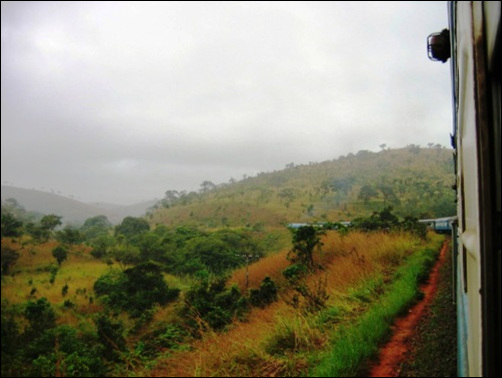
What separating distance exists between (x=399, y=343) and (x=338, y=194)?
4938 centimetres

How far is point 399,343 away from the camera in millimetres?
4035

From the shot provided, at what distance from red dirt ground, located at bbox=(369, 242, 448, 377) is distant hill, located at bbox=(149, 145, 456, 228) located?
26.0 metres

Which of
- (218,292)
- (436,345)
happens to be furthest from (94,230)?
(436,345)

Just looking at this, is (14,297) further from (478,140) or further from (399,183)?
(399,183)

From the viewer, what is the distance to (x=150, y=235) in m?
28.8

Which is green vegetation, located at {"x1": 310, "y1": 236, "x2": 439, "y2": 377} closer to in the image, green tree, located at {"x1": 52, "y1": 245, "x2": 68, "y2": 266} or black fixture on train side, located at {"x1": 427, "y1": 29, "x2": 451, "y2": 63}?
black fixture on train side, located at {"x1": 427, "y1": 29, "x2": 451, "y2": 63}

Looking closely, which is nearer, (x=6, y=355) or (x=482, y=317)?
(x=482, y=317)

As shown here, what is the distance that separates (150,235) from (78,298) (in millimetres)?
9360

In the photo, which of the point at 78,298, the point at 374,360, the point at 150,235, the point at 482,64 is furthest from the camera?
the point at 150,235

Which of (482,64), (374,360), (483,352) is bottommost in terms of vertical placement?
(374,360)

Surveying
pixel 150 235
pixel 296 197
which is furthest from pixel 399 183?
pixel 150 235

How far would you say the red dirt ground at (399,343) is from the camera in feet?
11.2

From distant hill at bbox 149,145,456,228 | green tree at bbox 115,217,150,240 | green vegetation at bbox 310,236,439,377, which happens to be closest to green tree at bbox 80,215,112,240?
green tree at bbox 115,217,150,240

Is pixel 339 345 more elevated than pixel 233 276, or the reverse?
pixel 339 345
